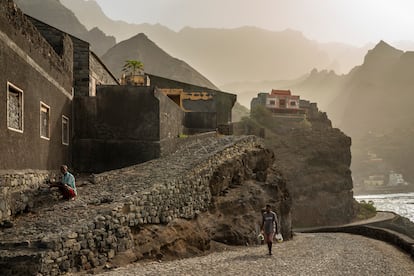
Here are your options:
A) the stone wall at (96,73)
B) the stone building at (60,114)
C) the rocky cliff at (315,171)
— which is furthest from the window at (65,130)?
the rocky cliff at (315,171)

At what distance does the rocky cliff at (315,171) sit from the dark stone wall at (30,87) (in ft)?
154

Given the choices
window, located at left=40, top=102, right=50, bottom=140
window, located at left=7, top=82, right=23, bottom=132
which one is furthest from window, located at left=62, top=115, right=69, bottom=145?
window, located at left=7, top=82, right=23, bottom=132

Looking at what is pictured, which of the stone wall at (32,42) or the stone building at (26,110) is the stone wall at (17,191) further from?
the stone wall at (32,42)

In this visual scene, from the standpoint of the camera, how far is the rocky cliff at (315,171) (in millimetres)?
61000

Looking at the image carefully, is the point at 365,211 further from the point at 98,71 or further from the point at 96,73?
the point at 96,73

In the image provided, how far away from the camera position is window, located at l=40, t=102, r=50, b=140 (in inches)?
593

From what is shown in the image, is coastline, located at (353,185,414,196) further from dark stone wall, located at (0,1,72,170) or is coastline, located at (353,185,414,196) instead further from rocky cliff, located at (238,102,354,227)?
dark stone wall, located at (0,1,72,170)

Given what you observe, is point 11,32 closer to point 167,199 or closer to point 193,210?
point 167,199

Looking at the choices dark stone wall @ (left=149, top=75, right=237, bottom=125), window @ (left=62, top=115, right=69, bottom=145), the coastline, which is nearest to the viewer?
window @ (left=62, top=115, right=69, bottom=145)

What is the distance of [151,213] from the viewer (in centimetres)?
1388

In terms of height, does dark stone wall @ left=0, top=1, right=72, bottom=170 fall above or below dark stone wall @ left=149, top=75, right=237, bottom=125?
below

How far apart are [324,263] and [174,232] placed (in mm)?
5296

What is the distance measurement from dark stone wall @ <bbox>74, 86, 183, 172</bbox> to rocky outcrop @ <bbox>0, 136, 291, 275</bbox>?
1561 millimetres

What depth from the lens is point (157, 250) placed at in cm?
1352
